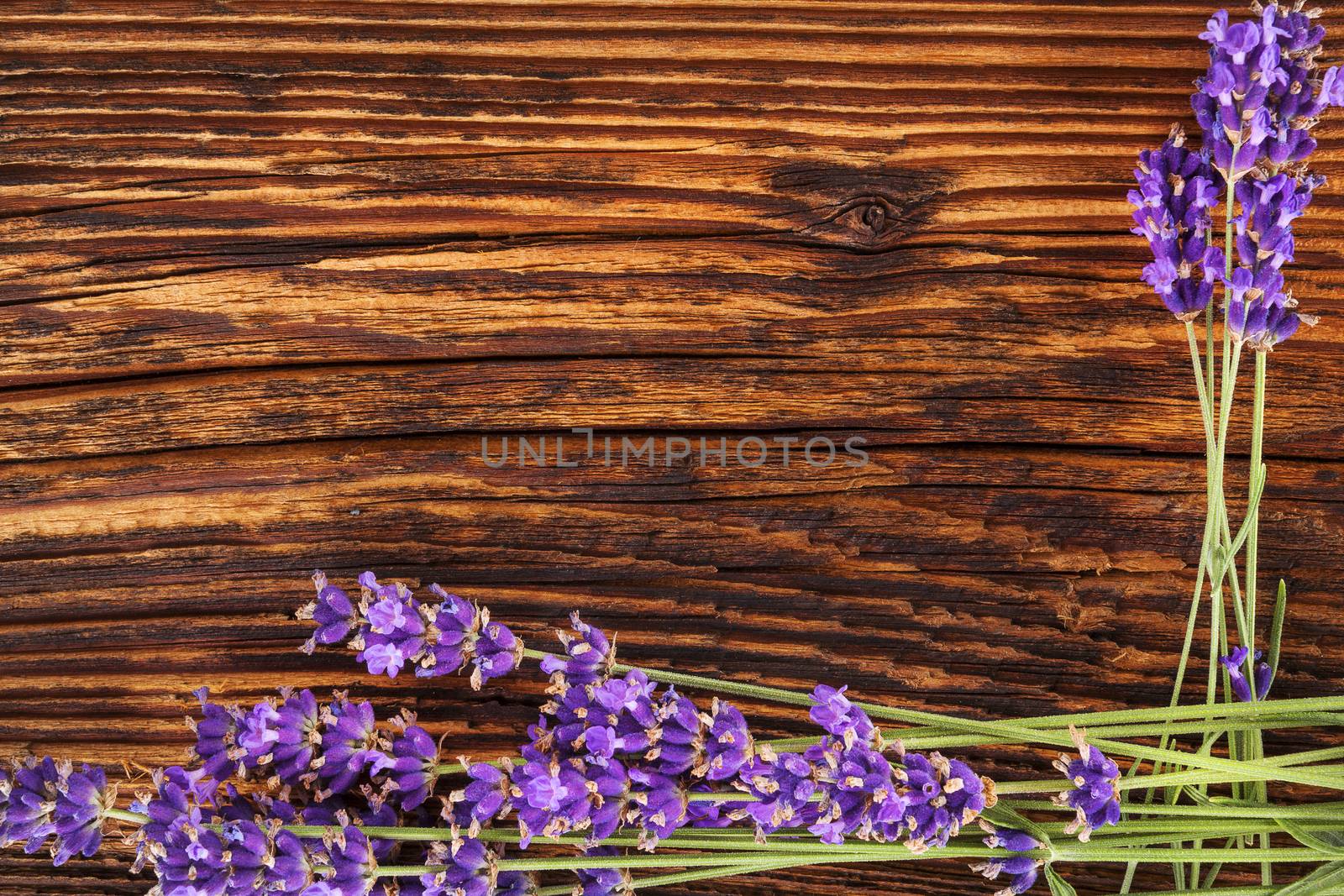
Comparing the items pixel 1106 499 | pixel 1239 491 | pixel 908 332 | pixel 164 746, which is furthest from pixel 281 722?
pixel 1239 491

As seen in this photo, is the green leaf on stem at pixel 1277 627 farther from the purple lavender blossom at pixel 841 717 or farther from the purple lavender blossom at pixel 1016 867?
the purple lavender blossom at pixel 841 717

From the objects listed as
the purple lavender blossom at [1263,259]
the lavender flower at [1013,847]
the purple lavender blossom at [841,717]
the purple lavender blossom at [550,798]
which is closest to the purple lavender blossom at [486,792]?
the purple lavender blossom at [550,798]

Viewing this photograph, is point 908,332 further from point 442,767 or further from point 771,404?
point 442,767

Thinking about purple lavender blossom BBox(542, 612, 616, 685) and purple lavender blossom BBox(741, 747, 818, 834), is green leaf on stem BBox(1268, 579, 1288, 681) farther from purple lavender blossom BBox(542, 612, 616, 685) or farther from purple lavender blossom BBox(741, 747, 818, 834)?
purple lavender blossom BBox(542, 612, 616, 685)

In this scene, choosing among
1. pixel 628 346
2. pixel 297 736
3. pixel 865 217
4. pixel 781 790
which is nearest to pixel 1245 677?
pixel 781 790

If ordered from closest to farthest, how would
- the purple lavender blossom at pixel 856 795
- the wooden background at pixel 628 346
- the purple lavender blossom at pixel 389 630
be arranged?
the purple lavender blossom at pixel 856 795, the purple lavender blossom at pixel 389 630, the wooden background at pixel 628 346

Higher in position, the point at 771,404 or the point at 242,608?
the point at 771,404

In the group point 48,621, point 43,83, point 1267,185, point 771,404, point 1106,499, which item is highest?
point 43,83
